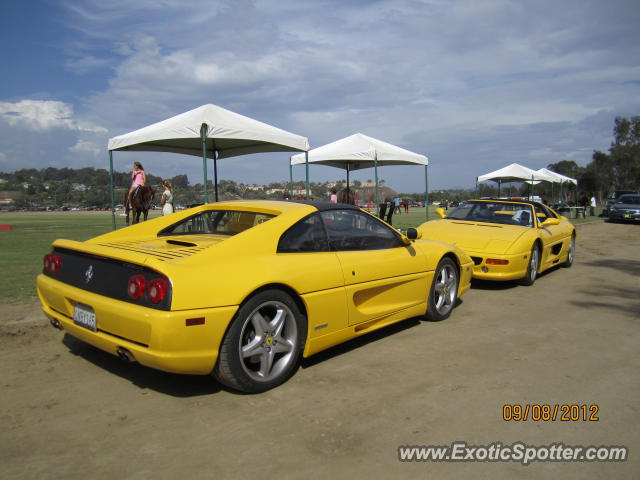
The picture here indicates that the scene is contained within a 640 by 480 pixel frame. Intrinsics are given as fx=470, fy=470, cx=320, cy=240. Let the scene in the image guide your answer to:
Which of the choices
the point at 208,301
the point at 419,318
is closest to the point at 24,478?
the point at 208,301

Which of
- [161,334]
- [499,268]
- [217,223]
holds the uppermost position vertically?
[217,223]

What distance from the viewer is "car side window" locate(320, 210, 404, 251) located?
3.92 m

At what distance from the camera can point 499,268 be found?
6508 mm

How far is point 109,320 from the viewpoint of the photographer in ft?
9.67

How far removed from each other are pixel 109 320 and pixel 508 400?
2.62m

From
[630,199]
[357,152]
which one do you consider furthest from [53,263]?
[630,199]

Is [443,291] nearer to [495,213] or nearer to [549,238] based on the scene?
[495,213]

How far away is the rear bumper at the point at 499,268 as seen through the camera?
650 centimetres

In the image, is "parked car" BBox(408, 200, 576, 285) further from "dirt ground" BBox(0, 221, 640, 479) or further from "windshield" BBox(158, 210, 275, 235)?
"windshield" BBox(158, 210, 275, 235)

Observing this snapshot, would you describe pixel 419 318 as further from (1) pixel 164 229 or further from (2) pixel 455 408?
(1) pixel 164 229

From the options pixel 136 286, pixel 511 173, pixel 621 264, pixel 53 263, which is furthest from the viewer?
pixel 511 173

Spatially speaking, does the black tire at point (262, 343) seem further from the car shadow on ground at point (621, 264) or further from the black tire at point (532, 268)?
the car shadow on ground at point (621, 264)

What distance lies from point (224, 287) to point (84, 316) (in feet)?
3.42

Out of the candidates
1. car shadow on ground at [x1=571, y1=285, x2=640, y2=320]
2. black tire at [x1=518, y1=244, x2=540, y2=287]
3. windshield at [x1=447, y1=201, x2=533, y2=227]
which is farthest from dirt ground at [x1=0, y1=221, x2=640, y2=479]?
windshield at [x1=447, y1=201, x2=533, y2=227]
